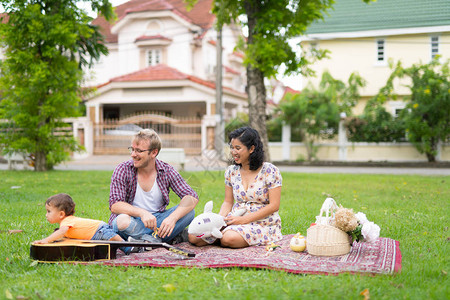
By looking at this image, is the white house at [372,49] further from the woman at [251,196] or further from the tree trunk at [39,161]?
the woman at [251,196]

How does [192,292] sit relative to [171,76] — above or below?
below

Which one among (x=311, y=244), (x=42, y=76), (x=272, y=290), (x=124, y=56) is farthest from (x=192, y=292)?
(x=124, y=56)

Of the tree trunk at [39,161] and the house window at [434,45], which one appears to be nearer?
the tree trunk at [39,161]

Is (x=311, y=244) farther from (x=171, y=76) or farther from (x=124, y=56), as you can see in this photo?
(x=124, y=56)

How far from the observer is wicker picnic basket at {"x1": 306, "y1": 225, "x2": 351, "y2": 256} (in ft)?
15.2

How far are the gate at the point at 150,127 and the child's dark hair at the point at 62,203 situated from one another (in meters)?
21.4

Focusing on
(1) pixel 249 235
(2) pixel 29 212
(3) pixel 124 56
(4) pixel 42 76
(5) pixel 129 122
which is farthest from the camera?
(3) pixel 124 56

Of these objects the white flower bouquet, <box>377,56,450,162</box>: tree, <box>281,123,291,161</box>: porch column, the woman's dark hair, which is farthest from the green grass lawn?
<box>281,123,291,161</box>: porch column

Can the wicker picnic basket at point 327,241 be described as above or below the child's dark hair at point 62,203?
below

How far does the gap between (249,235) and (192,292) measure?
1680 millimetres

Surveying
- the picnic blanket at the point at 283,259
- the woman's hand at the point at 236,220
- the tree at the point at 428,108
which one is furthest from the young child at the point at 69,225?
the tree at the point at 428,108

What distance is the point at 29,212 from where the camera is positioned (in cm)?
754

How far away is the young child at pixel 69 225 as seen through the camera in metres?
4.55

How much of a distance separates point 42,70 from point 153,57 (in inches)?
651
